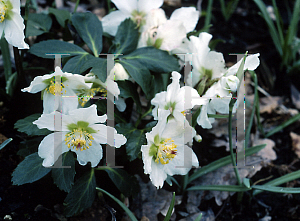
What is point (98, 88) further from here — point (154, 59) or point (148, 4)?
point (148, 4)

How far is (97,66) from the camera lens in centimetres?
105

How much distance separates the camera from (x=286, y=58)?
6.27 feet

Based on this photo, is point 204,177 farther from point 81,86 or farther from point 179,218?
point 81,86

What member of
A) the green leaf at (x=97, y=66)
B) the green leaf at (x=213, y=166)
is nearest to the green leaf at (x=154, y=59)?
the green leaf at (x=97, y=66)

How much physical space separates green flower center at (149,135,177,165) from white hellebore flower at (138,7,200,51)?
467mm

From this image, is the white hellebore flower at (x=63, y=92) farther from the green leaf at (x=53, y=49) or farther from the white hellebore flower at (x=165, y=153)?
the white hellebore flower at (x=165, y=153)

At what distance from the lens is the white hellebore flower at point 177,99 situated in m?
0.99

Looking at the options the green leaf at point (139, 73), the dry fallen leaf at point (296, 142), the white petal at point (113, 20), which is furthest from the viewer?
the dry fallen leaf at point (296, 142)

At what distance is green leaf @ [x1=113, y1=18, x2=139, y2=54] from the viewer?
1239 millimetres

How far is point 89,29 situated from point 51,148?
57 cm

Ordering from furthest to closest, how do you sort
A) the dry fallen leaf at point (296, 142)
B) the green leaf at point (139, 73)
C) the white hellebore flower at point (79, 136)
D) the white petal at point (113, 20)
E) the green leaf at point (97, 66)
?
1. the dry fallen leaf at point (296, 142)
2. the white petal at point (113, 20)
3. the green leaf at point (139, 73)
4. the green leaf at point (97, 66)
5. the white hellebore flower at point (79, 136)

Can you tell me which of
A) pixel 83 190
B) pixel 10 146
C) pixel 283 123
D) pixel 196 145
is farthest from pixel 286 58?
pixel 10 146

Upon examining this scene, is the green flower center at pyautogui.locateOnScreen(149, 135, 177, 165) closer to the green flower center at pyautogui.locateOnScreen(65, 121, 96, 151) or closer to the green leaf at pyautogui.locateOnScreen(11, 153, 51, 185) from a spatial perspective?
the green flower center at pyautogui.locateOnScreen(65, 121, 96, 151)

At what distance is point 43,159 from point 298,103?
5.34 feet
